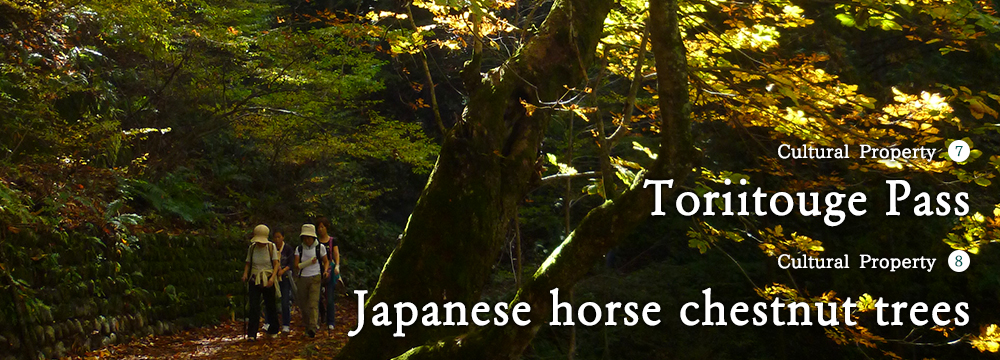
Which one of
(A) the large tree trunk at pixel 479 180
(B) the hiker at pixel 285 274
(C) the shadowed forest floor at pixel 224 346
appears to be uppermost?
(A) the large tree trunk at pixel 479 180

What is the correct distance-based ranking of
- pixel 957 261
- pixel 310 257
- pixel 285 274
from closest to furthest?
pixel 957 261 < pixel 310 257 < pixel 285 274

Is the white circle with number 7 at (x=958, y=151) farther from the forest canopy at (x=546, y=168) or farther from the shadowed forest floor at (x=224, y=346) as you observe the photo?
the shadowed forest floor at (x=224, y=346)

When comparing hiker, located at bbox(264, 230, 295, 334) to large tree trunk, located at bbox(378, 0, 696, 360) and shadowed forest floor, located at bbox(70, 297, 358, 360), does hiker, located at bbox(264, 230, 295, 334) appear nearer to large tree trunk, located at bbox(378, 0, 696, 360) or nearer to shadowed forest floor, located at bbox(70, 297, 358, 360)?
shadowed forest floor, located at bbox(70, 297, 358, 360)

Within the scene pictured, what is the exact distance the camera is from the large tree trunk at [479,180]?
4910mm

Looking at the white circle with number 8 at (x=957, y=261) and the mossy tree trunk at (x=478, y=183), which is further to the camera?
the white circle with number 8 at (x=957, y=261)

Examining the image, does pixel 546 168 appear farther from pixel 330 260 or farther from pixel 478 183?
pixel 330 260

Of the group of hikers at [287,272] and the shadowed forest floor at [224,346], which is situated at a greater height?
the group of hikers at [287,272]

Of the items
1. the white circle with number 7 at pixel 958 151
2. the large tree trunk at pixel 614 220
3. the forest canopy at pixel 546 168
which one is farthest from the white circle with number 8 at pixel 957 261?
the large tree trunk at pixel 614 220

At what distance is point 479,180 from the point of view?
500cm

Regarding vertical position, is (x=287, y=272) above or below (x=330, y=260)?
below

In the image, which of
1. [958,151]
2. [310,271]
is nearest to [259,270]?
[310,271]

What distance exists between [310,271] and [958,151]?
22.4 feet

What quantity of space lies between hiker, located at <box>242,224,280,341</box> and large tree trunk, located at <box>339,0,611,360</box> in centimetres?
434

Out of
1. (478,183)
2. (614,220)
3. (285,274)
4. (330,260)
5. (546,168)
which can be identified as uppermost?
(546,168)
